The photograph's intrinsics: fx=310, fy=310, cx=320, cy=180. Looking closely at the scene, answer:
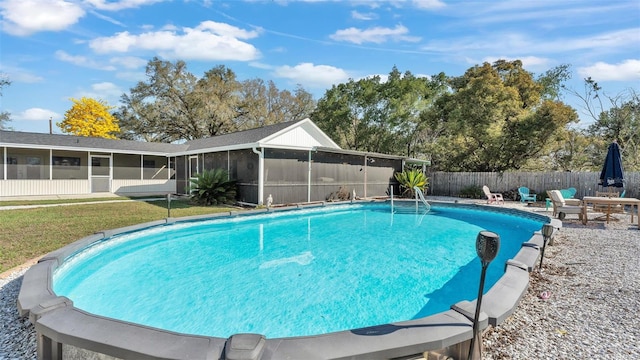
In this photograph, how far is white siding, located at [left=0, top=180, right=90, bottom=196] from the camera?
47.0 feet

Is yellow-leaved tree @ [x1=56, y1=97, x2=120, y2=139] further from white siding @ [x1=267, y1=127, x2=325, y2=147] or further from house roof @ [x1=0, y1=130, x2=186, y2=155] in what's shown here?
white siding @ [x1=267, y1=127, x2=325, y2=147]

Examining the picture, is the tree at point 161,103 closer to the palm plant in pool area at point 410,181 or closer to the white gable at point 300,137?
the white gable at point 300,137

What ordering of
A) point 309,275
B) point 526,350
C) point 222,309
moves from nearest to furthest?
1. point 526,350
2. point 222,309
3. point 309,275

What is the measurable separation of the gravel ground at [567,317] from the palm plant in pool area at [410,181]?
11.7m

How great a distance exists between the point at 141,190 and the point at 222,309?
658 inches

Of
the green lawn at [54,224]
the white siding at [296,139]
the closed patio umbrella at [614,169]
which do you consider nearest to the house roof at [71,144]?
the green lawn at [54,224]

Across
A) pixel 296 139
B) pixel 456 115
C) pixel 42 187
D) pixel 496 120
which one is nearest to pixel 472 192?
pixel 496 120

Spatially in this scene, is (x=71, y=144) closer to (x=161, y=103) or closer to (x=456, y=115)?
(x=161, y=103)

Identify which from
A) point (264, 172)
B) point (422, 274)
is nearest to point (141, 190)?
point (264, 172)

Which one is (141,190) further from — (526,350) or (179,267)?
(526,350)

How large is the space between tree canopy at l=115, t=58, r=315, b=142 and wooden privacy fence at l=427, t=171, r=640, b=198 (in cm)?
1777

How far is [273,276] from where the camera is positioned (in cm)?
545

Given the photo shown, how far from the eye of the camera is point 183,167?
17.9 metres

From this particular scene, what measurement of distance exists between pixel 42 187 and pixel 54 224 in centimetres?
998
